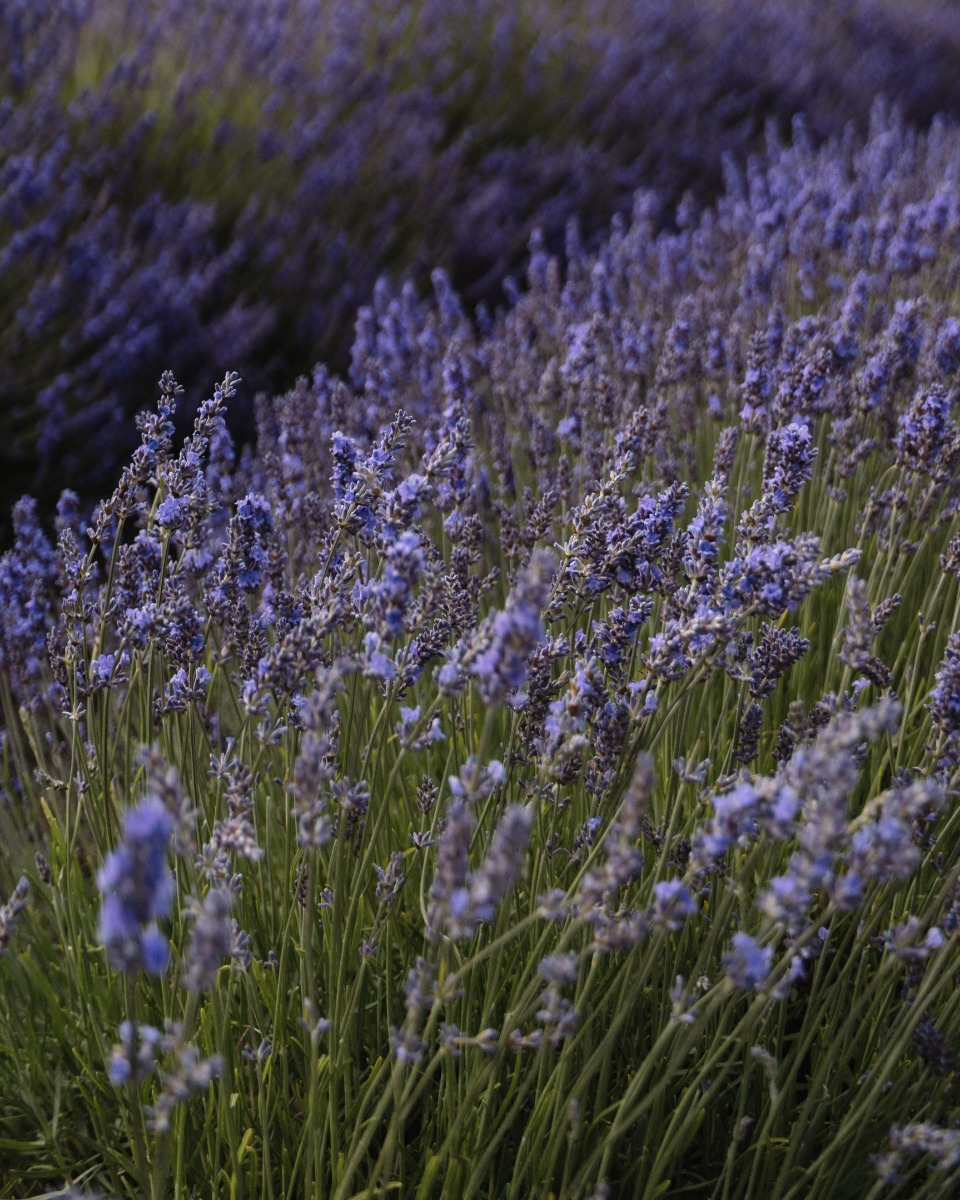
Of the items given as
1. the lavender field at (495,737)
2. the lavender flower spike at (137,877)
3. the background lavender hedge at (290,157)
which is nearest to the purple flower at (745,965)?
the lavender field at (495,737)

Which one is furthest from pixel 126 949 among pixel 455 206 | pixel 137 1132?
→ pixel 455 206

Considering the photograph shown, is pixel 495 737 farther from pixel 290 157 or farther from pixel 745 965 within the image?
pixel 290 157

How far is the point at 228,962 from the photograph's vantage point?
6.11 feet

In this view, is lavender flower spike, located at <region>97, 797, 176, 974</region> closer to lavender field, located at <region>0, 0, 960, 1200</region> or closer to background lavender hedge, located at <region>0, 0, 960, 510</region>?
lavender field, located at <region>0, 0, 960, 1200</region>

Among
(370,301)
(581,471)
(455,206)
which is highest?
(455,206)

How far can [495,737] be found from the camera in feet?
7.23

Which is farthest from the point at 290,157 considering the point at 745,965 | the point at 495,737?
the point at 745,965

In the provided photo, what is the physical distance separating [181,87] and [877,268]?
4066mm

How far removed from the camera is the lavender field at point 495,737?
1299 mm

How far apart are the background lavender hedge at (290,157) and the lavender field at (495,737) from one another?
7cm

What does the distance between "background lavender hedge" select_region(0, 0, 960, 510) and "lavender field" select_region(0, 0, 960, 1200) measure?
0.22ft

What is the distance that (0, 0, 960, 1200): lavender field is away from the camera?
130 centimetres

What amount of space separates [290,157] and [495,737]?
15.7 feet

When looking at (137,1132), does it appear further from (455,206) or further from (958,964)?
(455,206)
